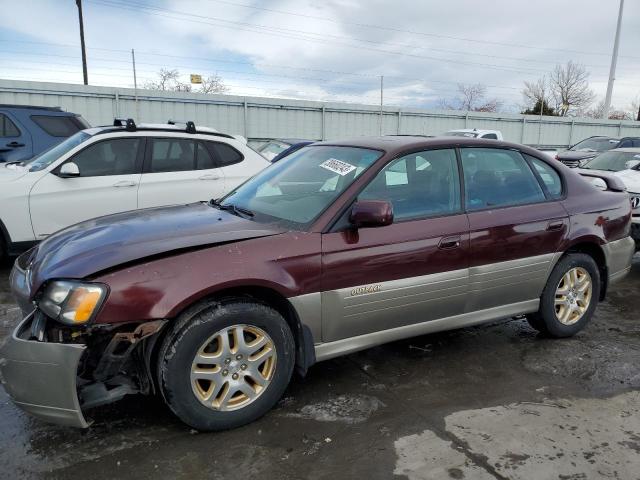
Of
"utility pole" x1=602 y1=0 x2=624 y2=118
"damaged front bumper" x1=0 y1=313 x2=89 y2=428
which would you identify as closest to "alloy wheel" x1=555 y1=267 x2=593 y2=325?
"damaged front bumper" x1=0 y1=313 x2=89 y2=428

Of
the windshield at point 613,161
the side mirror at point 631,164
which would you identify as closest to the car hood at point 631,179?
the side mirror at point 631,164

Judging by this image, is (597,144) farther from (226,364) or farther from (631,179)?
(226,364)

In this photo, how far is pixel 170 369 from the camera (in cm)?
261

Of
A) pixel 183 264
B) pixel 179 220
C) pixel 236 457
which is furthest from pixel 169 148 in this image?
pixel 236 457

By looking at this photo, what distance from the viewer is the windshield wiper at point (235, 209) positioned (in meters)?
3.42

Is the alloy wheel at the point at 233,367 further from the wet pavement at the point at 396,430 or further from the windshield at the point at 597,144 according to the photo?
the windshield at the point at 597,144

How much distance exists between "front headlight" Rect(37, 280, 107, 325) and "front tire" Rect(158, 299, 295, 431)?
1.29 feet

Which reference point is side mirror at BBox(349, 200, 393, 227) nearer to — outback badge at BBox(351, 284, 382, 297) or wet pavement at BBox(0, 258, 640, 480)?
outback badge at BBox(351, 284, 382, 297)

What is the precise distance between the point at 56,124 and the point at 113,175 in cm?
383

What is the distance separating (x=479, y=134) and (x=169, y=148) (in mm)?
10049

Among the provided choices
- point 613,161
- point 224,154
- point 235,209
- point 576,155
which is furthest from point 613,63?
point 235,209

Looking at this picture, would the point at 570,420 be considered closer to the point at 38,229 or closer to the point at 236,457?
the point at 236,457

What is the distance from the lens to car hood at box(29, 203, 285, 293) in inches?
104

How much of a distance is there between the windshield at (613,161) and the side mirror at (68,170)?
8.14 m
